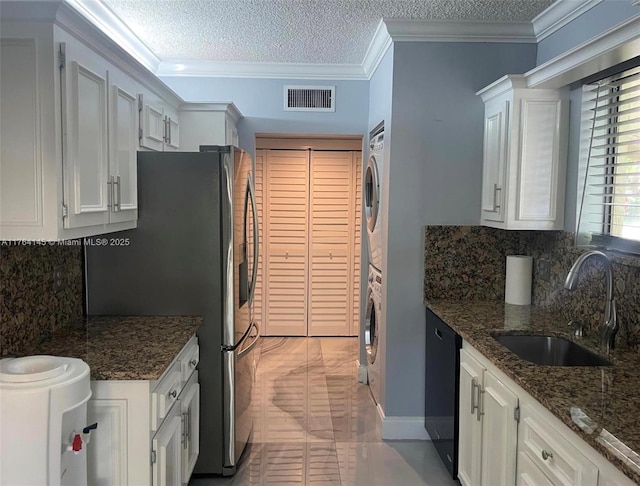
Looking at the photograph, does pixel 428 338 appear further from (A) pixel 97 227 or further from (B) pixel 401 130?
(A) pixel 97 227

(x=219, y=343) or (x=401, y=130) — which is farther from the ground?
(x=401, y=130)

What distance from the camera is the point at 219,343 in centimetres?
290

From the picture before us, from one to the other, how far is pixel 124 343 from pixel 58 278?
52cm

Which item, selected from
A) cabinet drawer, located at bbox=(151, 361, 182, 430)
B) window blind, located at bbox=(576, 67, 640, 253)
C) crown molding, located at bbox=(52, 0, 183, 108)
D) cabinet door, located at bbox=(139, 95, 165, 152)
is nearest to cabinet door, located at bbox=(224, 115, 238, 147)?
cabinet door, located at bbox=(139, 95, 165, 152)

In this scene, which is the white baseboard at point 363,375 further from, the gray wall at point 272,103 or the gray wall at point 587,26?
the gray wall at point 587,26

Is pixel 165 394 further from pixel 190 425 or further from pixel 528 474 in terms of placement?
pixel 528 474

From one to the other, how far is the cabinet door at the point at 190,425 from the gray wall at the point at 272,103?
7.84 feet

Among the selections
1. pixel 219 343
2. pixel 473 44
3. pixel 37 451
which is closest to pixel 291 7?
pixel 473 44

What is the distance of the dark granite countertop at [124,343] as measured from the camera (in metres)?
2.04

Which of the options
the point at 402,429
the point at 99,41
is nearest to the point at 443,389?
the point at 402,429

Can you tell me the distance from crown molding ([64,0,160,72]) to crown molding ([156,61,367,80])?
0.19 metres

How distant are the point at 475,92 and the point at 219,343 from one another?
7.11 ft

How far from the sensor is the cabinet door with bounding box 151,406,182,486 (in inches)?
84.0

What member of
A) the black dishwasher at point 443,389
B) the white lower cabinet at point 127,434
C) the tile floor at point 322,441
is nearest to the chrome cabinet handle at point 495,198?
the black dishwasher at point 443,389
